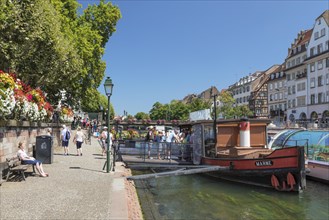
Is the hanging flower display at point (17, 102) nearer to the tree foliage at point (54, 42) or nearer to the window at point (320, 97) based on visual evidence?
the tree foliage at point (54, 42)

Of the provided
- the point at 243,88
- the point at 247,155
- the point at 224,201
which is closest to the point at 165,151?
the point at 247,155

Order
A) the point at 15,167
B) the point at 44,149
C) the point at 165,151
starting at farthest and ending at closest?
the point at 165,151 < the point at 44,149 < the point at 15,167

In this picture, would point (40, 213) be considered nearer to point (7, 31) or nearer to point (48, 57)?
point (7, 31)

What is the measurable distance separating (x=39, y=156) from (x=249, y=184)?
954 centimetres

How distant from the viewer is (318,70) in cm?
5869

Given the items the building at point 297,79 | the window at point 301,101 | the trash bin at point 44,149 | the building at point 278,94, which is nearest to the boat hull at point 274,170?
the trash bin at point 44,149

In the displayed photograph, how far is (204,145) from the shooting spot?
1920cm

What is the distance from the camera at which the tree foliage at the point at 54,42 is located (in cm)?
1583

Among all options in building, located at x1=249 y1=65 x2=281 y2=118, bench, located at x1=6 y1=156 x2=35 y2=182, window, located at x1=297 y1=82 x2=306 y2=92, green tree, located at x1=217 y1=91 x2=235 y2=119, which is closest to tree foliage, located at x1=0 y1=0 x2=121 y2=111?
bench, located at x1=6 y1=156 x2=35 y2=182

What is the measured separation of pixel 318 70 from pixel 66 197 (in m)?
56.3

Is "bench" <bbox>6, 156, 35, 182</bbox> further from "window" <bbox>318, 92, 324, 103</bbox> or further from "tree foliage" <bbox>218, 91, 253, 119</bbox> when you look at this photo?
"tree foliage" <bbox>218, 91, 253, 119</bbox>

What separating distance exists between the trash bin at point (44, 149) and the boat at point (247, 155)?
746cm

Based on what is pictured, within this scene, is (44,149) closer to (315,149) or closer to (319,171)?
(319,171)

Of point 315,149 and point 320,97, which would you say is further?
point 320,97
